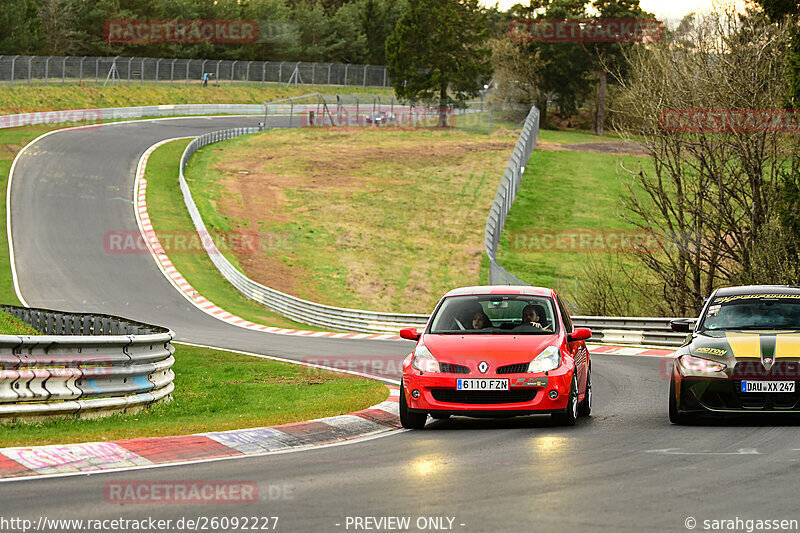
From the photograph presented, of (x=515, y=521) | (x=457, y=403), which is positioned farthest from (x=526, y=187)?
(x=515, y=521)

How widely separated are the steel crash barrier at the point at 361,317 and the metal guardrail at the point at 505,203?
81mm

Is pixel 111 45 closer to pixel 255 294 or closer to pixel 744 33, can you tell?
pixel 255 294

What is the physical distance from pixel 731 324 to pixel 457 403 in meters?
3.50

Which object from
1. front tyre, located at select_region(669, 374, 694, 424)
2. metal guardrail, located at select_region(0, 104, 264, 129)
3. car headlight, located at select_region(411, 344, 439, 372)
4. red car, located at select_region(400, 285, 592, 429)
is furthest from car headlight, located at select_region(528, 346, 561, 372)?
metal guardrail, located at select_region(0, 104, 264, 129)

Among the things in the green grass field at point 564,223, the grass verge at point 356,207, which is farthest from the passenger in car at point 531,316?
the grass verge at point 356,207

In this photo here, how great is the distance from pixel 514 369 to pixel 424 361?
3.20 feet

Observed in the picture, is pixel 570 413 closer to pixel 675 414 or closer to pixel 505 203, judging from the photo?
pixel 675 414

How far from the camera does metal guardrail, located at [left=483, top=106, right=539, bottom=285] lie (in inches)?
1211

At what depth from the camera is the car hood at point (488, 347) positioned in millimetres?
11516

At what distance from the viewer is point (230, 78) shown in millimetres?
95312

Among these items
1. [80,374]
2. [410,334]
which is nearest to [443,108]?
[410,334]

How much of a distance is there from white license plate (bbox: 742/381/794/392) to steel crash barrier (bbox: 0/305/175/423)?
21.2ft

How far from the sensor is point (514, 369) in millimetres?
11477

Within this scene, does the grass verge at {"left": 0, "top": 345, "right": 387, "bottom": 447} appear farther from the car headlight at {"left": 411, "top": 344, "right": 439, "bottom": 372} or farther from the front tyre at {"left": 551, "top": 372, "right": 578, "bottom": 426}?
the front tyre at {"left": 551, "top": 372, "right": 578, "bottom": 426}
